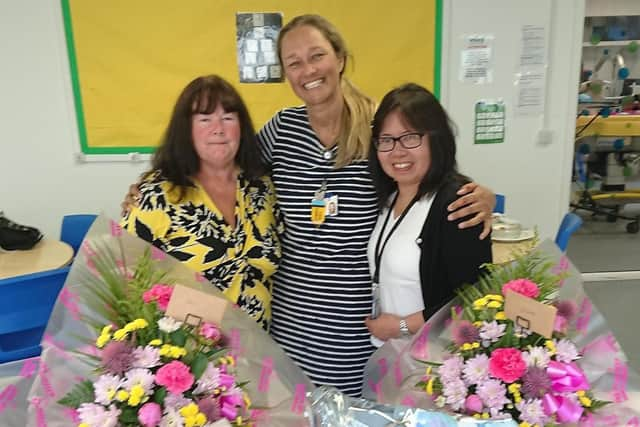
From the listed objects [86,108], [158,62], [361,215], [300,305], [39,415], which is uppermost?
[158,62]

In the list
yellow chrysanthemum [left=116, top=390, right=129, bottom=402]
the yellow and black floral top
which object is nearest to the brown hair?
the yellow and black floral top

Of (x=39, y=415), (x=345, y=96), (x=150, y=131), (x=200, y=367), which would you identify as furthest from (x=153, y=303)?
(x=150, y=131)

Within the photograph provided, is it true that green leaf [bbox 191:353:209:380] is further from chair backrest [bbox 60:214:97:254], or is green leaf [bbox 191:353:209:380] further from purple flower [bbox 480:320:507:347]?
chair backrest [bbox 60:214:97:254]

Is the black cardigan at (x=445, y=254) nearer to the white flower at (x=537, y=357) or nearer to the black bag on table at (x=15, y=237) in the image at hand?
the white flower at (x=537, y=357)

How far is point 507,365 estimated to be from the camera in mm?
964

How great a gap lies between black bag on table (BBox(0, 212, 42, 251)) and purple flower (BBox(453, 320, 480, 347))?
2520mm

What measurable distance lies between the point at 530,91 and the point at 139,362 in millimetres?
3384

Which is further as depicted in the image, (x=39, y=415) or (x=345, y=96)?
(x=345, y=96)

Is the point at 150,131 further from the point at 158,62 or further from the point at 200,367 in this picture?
the point at 200,367

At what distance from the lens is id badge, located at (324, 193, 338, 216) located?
1.62 meters

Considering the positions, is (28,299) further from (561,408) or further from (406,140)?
(561,408)

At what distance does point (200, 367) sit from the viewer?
927 mm

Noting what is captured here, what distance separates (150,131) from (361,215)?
7.90 feet

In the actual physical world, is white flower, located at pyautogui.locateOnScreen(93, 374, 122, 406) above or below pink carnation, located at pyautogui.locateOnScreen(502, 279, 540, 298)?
below
